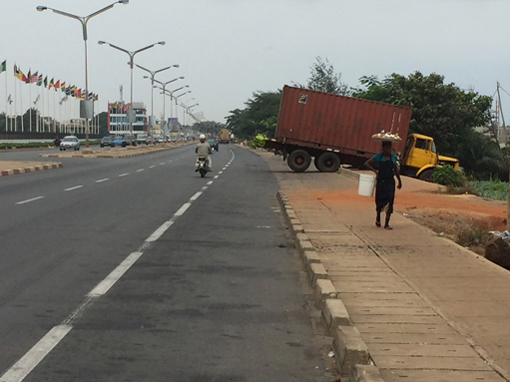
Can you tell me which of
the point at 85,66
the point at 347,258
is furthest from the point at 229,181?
the point at 85,66

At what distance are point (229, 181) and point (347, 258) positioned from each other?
1861 cm

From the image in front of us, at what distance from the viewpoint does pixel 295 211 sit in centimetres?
1612

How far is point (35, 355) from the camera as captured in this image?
546 centimetres

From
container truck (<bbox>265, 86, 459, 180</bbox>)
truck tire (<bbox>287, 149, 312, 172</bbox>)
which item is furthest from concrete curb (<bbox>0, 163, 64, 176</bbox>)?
truck tire (<bbox>287, 149, 312, 172</bbox>)

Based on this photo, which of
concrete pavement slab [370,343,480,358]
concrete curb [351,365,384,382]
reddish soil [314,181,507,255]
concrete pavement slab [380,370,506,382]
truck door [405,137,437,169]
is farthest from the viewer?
truck door [405,137,437,169]

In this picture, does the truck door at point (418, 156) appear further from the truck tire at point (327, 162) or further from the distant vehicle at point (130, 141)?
the distant vehicle at point (130, 141)

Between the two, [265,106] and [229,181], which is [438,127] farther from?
[265,106]

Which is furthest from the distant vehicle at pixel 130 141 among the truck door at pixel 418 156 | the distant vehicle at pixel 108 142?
the truck door at pixel 418 156

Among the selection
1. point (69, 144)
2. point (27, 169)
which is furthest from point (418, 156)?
point (69, 144)

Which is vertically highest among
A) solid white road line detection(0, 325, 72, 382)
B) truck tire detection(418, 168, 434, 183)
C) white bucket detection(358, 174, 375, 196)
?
white bucket detection(358, 174, 375, 196)

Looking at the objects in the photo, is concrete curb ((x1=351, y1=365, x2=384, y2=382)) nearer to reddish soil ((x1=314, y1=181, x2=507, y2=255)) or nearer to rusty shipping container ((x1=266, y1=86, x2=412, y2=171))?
reddish soil ((x1=314, y1=181, x2=507, y2=255))

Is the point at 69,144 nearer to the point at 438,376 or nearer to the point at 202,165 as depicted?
the point at 202,165

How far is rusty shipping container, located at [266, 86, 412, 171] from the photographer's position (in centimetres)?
3459

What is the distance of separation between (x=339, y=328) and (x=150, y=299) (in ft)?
7.89
